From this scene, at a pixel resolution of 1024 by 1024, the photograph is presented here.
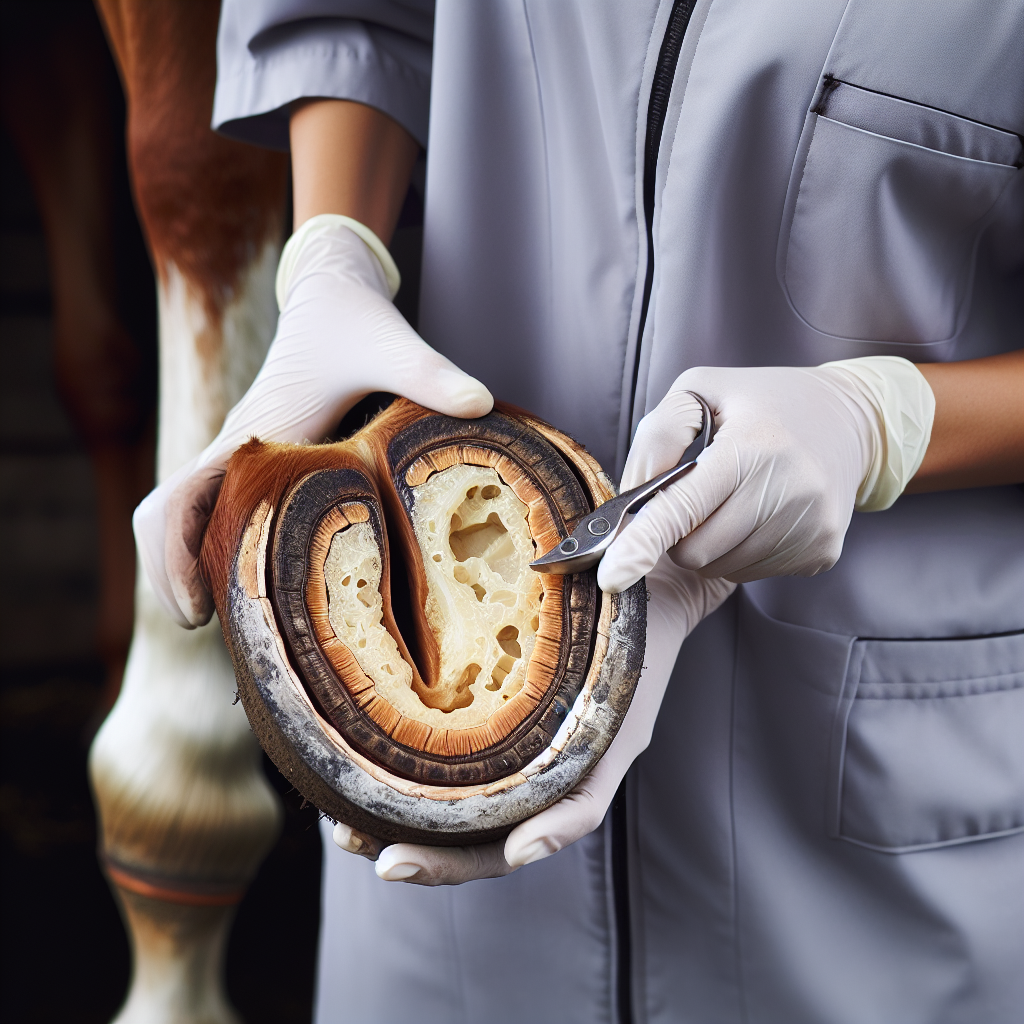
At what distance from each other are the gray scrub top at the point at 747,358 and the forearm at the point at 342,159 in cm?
3

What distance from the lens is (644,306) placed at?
2.19ft

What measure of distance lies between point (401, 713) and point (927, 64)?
0.58 meters

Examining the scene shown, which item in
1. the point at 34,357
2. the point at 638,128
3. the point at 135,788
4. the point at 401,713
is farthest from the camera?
the point at 34,357

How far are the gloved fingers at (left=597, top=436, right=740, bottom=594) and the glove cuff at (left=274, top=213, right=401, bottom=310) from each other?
0.41 metres

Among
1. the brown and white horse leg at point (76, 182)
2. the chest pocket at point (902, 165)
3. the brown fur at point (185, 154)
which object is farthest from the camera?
the brown and white horse leg at point (76, 182)

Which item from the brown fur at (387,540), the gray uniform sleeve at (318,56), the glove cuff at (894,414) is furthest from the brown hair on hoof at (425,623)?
the gray uniform sleeve at (318,56)

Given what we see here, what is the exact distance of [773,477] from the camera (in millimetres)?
540

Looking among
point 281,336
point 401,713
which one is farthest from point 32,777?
point 401,713

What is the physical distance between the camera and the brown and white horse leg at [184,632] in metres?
0.88

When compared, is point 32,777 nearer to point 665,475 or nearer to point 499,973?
point 499,973

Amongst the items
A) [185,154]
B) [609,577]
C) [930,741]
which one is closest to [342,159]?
[185,154]

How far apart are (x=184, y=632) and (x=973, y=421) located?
89 centimetres

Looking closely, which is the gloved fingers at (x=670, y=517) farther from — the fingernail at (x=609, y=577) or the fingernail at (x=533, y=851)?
the fingernail at (x=533, y=851)

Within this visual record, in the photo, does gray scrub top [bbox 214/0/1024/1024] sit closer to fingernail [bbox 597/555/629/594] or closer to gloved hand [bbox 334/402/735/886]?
gloved hand [bbox 334/402/735/886]
